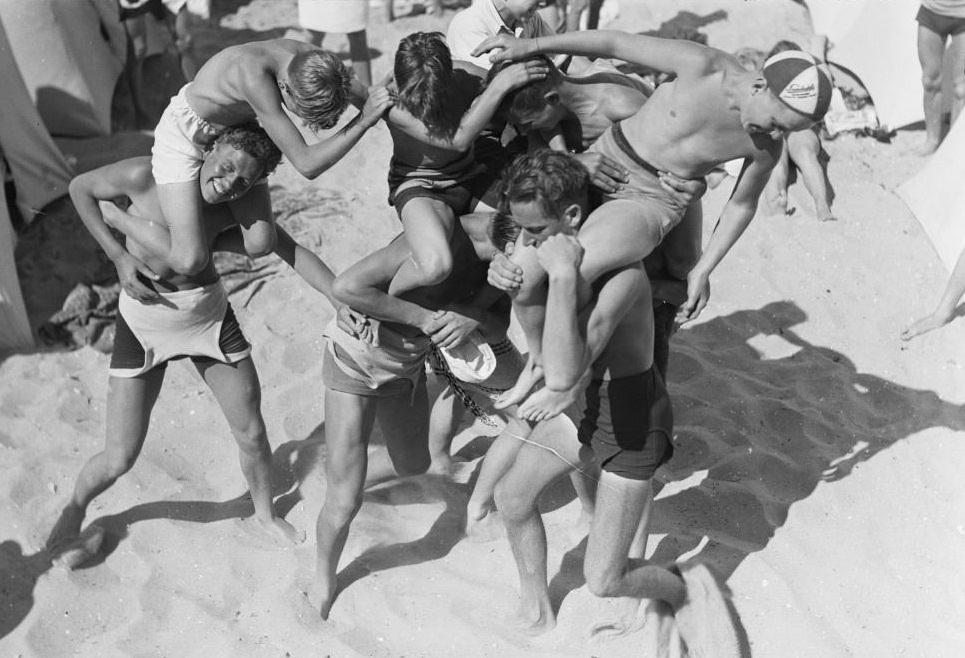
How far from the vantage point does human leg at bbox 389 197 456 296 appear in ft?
10.4

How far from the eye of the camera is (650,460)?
3264 millimetres

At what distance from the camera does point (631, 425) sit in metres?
3.25

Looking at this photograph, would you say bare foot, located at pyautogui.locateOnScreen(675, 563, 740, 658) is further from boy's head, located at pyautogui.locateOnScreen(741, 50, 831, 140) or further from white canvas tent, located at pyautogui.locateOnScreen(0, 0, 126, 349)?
white canvas tent, located at pyautogui.locateOnScreen(0, 0, 126, 349)

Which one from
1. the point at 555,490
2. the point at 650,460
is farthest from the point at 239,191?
the point at 555,490

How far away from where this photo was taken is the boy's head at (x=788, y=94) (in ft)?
9.83

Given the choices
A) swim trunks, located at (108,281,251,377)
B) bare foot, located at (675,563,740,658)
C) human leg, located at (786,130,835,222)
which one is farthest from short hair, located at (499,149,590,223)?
human leg, located at (786,130,835,222)

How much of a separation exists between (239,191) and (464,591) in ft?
5.81

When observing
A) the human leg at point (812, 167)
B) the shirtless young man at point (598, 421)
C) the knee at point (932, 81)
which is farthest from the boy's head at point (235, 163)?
the knee at point (932, 81)

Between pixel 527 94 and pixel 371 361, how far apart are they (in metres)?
1.05

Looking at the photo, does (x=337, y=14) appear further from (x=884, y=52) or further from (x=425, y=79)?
(x=425, y=79)

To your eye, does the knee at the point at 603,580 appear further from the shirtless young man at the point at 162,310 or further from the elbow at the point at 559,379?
the shirtless young man at the point at 162,310

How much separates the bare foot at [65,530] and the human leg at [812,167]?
443 centimetres

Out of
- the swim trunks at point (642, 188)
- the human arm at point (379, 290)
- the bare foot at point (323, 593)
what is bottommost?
the bare foot at point (323, 593)

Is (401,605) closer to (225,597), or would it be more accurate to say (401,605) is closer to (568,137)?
(225,597)
